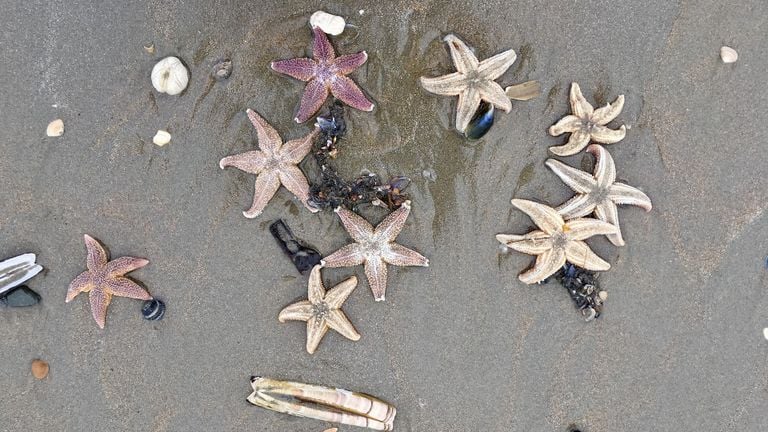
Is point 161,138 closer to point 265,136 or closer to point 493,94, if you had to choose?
point 265,136

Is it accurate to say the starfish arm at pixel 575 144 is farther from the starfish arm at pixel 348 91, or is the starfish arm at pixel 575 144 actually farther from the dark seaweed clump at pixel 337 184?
the starfish arm at pixel 348 91

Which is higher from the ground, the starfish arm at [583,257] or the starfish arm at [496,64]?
the starfish arm at [496,64]

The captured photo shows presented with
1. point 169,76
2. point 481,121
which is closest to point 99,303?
point 169,76

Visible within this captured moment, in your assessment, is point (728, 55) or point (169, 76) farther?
point (728, 55)

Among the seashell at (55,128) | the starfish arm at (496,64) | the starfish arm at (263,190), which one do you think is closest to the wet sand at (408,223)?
the seashell at (55,128)

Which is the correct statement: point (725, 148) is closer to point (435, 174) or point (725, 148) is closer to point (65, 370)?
point (435, 174)

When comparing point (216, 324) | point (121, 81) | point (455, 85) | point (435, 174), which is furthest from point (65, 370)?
point (455, 85)

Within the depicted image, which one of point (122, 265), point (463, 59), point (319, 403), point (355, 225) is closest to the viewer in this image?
point (463, 59)
